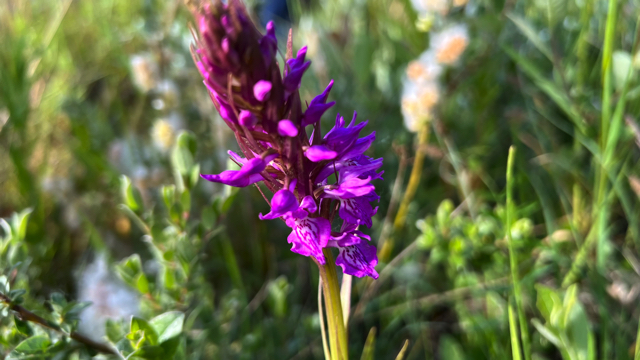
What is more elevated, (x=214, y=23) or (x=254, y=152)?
(x=214, y=23)

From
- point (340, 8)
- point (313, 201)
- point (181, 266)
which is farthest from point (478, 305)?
point (340, 8)

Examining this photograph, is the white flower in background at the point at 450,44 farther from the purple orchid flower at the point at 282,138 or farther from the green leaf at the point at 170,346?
the green leaf at the point at 170,346

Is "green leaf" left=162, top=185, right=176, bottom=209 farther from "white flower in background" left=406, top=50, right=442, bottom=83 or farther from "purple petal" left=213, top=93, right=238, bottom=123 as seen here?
"white flower in background" left=406, top=50, right=442, bottom=83

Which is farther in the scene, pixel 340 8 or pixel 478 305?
pixel 340 8

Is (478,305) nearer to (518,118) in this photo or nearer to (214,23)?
(518,118)

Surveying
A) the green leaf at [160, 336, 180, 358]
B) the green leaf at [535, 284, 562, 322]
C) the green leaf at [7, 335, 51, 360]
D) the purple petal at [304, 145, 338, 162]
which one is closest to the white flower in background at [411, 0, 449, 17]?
the green leaf at [535, 284, 562, 322]

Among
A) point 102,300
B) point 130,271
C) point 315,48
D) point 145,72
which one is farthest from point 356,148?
point 315,48
